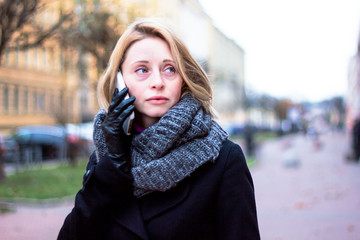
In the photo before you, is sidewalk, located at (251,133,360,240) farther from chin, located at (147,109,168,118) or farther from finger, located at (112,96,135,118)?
finger, located at (112,96,135,118)

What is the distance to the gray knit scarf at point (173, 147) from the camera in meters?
1.62

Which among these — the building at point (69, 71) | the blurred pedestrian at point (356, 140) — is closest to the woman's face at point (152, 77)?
the building at point (69, 71)

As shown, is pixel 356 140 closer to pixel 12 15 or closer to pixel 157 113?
pixel 12 15

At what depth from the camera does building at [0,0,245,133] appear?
43.8 ft

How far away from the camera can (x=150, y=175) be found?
162cm

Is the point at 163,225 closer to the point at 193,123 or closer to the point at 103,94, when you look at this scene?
the point at 193,123

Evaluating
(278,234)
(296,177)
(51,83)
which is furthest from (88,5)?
(51,83)

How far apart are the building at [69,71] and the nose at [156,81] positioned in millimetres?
334

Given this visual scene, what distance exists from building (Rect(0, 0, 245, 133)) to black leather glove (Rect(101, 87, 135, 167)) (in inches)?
19.9

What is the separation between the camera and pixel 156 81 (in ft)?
5.62

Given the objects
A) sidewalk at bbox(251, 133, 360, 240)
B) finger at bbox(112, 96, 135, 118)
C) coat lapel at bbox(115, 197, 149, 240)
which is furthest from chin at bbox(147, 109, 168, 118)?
sidewalk at bbox(251, 133, 360, 240)

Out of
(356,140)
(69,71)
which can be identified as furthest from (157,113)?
(69,71)

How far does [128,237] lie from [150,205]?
0.53ft

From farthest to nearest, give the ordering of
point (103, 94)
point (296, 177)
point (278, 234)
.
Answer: point (296, 177)
point (278, 234)
point (103, 94)
